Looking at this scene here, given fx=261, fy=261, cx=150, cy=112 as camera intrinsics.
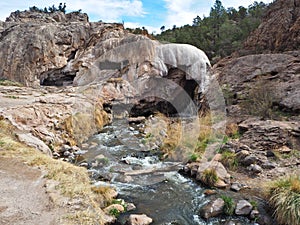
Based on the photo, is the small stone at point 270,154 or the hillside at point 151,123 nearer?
the hillside at point 151,123

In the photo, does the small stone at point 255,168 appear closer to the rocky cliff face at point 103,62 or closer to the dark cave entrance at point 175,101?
the rocky cliff face at point 103,62

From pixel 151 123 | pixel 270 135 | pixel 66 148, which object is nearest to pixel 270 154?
pixel 270 135

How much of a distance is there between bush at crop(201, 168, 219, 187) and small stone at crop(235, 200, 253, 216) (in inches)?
43.2

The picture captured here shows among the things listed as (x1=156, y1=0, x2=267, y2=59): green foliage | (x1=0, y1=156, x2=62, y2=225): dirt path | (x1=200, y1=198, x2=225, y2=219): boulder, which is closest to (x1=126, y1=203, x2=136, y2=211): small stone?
(x1=200, y1=198, x2=225, y2=219): boulder

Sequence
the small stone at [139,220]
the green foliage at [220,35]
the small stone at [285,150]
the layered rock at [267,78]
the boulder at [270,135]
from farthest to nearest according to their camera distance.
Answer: the green foliage at [220,35] < the layered rock at [267,78] < the boulder at [270,135] < the small stone at [285,150] < the small stone at [139,220]

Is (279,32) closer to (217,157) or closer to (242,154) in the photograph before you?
(242,154)

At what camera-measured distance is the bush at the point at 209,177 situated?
19.5 feet

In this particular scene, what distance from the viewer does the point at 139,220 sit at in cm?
444

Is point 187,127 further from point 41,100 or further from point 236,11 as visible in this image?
point 236,11

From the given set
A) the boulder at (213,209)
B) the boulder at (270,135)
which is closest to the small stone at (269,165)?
the boulder at (270,135)

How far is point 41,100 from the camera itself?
1023 centimetres

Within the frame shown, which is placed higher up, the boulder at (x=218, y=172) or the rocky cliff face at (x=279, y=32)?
the rocky cliff face at (x=279, y=32)

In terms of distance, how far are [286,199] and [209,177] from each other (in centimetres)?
184

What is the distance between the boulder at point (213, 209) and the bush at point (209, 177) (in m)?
0.96
